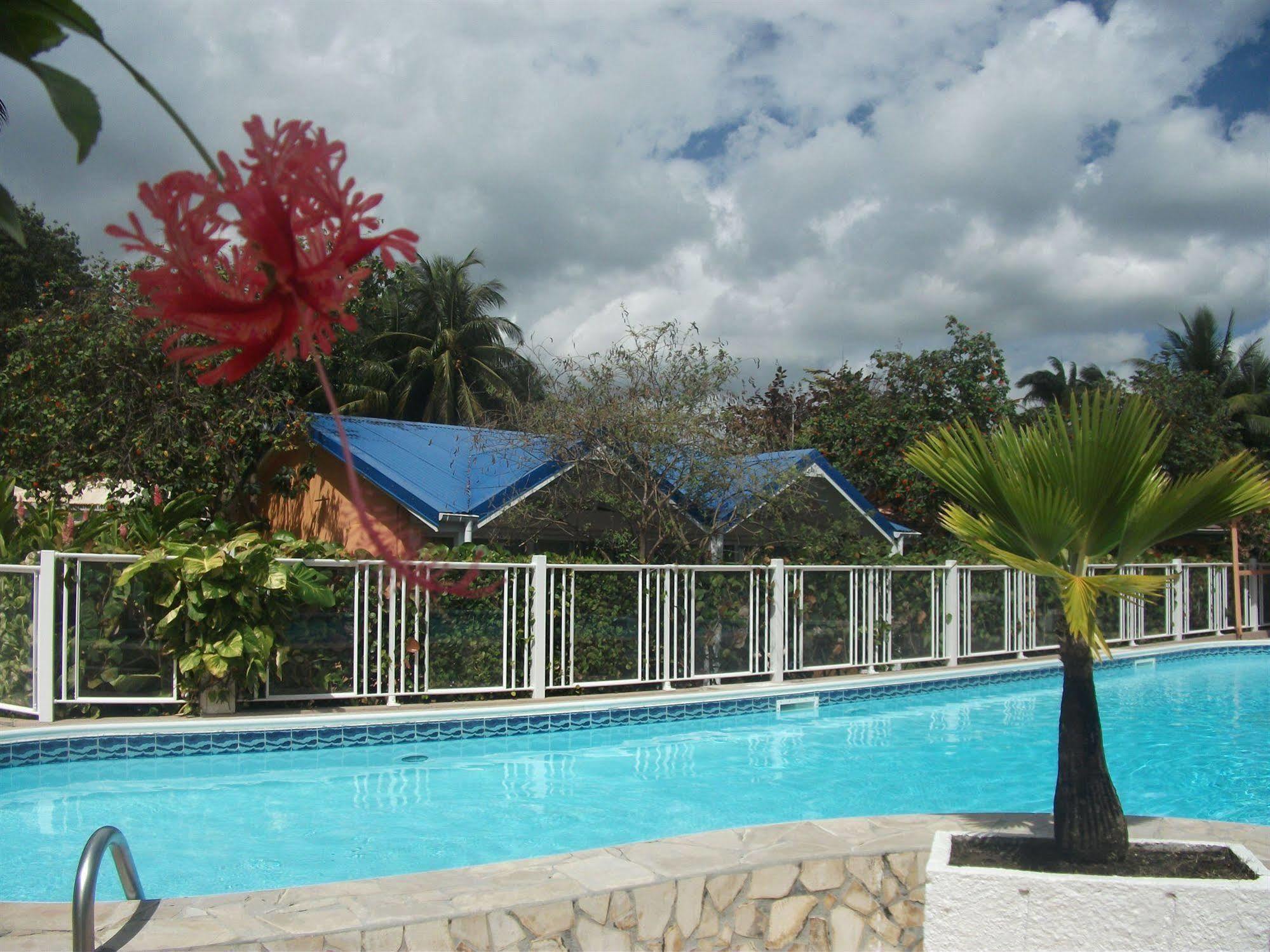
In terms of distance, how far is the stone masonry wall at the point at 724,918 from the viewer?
4406 mm

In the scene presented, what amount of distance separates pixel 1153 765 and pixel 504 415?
9504 millimetres

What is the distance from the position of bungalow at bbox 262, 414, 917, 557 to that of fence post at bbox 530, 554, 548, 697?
1.94 m

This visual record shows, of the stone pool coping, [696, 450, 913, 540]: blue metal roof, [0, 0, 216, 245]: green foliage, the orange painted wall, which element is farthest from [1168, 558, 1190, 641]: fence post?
[0, 0, 216, 245]: green foliage

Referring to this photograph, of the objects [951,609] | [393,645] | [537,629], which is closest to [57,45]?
[393,645]

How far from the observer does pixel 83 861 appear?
408 cm

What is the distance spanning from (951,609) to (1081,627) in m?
12.0

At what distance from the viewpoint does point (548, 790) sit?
373 inches

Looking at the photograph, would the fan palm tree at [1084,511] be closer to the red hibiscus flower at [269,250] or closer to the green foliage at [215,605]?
the red hibiscus flower at [269,250]

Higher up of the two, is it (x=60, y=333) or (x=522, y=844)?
(x=60, y=333)

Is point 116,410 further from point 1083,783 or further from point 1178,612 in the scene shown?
point 1178,612

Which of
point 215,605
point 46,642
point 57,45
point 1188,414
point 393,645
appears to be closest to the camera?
point 57,45

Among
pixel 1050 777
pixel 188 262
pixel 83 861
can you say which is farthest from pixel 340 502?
pixel 188 262

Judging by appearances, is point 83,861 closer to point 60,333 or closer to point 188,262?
point 188,262

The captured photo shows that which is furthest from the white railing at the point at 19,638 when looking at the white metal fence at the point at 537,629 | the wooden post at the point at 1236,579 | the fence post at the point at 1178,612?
the wooden post at the point at 1236,579
